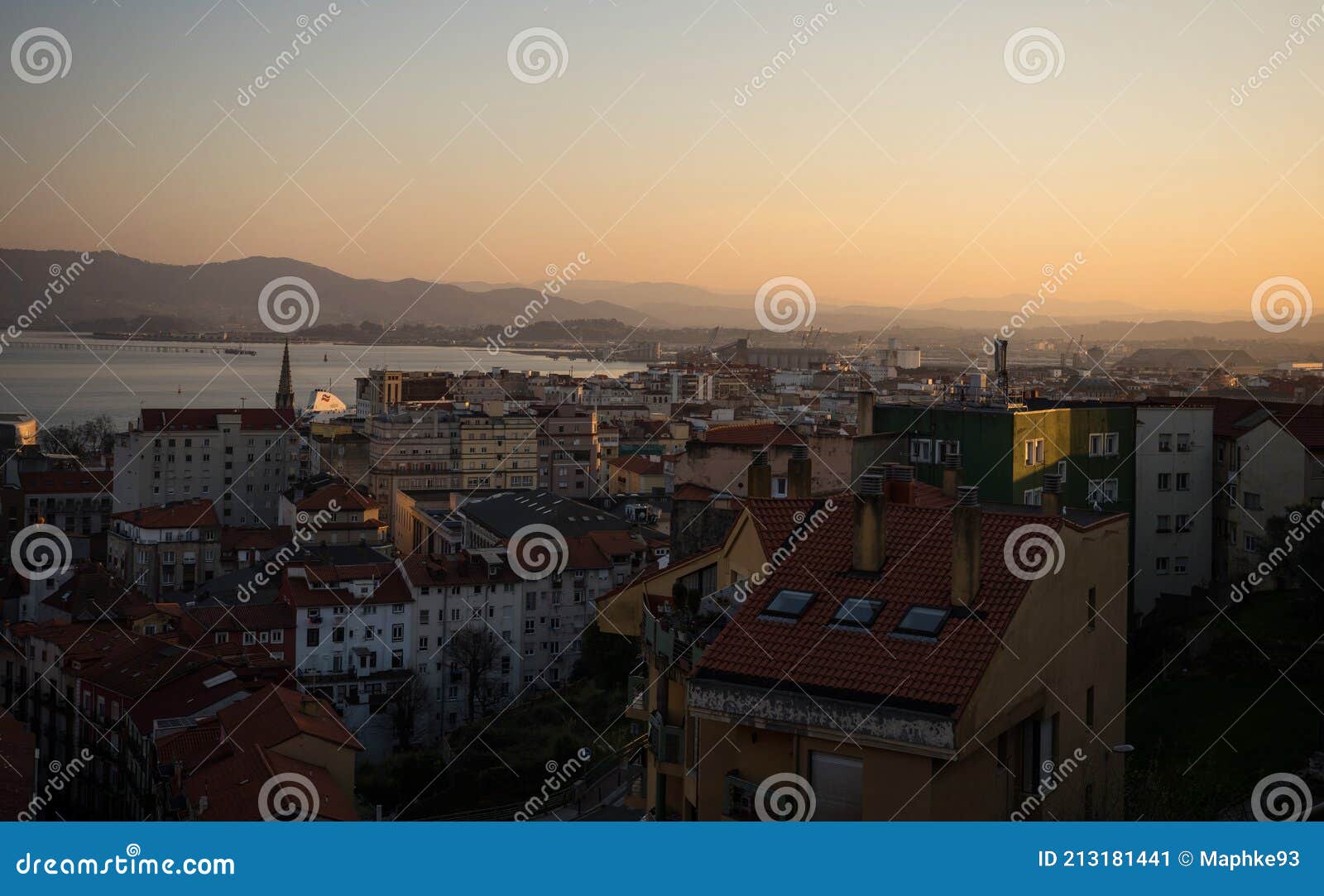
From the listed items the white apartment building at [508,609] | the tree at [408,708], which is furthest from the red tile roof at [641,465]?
the tree at [408,708]

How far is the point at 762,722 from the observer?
107 inches

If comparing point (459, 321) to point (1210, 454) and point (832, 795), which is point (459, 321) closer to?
point (1210, 454)

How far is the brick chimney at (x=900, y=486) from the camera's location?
12.5 ft

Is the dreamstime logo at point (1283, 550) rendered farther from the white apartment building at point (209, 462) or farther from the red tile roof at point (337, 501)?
the white apartment building at point (209, 462)

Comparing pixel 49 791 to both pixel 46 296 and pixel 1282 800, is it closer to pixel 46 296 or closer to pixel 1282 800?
pixel 46 296

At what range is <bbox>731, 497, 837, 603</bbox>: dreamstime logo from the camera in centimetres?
308

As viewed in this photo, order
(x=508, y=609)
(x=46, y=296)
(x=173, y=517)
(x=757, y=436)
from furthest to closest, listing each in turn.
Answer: (x=173, y=517), (x=508, y=609), (x=757, y=436), (x=46, y=296)

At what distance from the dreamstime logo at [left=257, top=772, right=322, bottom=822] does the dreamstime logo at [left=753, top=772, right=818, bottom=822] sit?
339cm

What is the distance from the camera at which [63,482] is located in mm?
19484

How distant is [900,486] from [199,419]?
19.9 m

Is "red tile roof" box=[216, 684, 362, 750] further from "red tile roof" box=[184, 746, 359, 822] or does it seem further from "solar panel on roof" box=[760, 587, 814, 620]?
"solar panel on roof" box=[760, 587, 814, 620]

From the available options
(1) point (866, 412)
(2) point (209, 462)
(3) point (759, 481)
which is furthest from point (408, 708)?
(2) point (209, 462)
